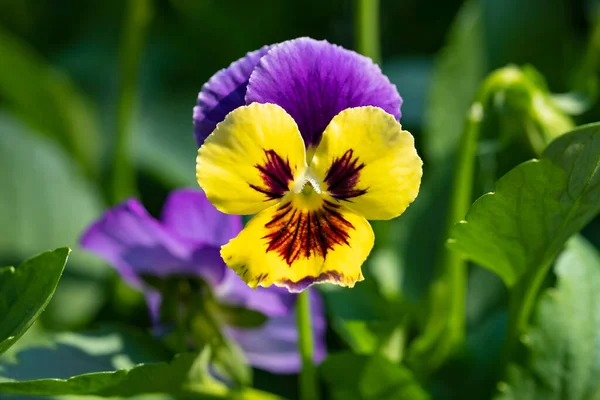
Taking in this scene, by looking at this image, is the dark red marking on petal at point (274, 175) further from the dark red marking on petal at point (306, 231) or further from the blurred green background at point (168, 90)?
the blurred green background at point (168, 90)

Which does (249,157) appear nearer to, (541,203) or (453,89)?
(541,203)

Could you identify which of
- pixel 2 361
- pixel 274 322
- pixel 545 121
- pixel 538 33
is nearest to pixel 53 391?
pixel 2 361

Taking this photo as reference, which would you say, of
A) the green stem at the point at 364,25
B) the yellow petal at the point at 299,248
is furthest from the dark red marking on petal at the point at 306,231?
the green stem at the point at 364,25

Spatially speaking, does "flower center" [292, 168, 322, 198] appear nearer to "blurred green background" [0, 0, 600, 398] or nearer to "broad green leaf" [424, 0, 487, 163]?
"blurred green background" [0, 0, 600, 398]

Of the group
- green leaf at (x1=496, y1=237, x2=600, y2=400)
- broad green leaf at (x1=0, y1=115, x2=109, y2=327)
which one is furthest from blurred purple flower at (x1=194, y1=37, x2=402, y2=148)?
broad green leaf at (x1=0, y1=115, x2=109, y2=327)

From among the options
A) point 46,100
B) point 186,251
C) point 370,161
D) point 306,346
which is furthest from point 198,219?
point 46,100

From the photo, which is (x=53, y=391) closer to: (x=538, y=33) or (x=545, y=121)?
(x=545, y=121)
